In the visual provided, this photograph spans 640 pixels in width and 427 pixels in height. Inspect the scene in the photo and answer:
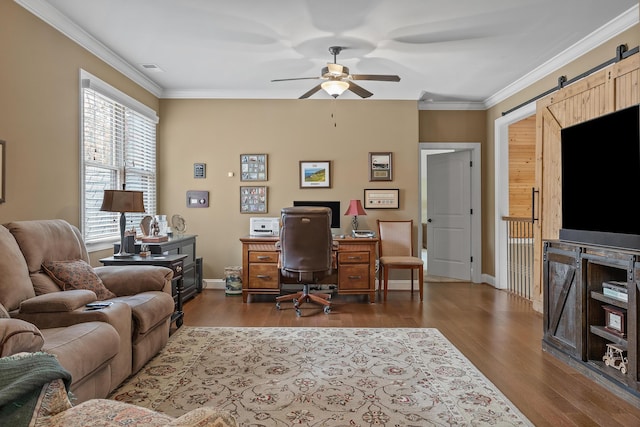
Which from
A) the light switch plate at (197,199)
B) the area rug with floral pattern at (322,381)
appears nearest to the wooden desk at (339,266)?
the light switch plate at (197,199)

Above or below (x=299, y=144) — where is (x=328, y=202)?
below

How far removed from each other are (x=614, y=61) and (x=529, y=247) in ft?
7.94

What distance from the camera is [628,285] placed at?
2293 mm

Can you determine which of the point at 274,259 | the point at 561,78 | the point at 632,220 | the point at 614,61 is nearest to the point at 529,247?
the point at 561,78

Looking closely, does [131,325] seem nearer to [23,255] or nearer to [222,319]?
[23,255]

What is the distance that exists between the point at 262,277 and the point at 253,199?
1.20 m

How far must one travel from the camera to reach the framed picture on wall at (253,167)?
536 cm

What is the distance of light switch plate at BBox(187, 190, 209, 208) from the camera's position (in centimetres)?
535

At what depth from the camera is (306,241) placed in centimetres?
408

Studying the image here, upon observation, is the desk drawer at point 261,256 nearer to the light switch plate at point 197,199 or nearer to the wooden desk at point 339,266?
the wooden desk at point 339,266

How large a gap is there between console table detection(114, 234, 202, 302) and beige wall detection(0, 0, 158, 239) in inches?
28.7

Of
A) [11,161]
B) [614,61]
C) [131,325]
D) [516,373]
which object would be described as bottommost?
[516,373]

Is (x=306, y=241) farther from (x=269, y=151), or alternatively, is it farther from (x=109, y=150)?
(x=109, y=150)

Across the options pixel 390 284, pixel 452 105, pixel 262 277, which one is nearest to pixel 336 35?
pixel 262 277
